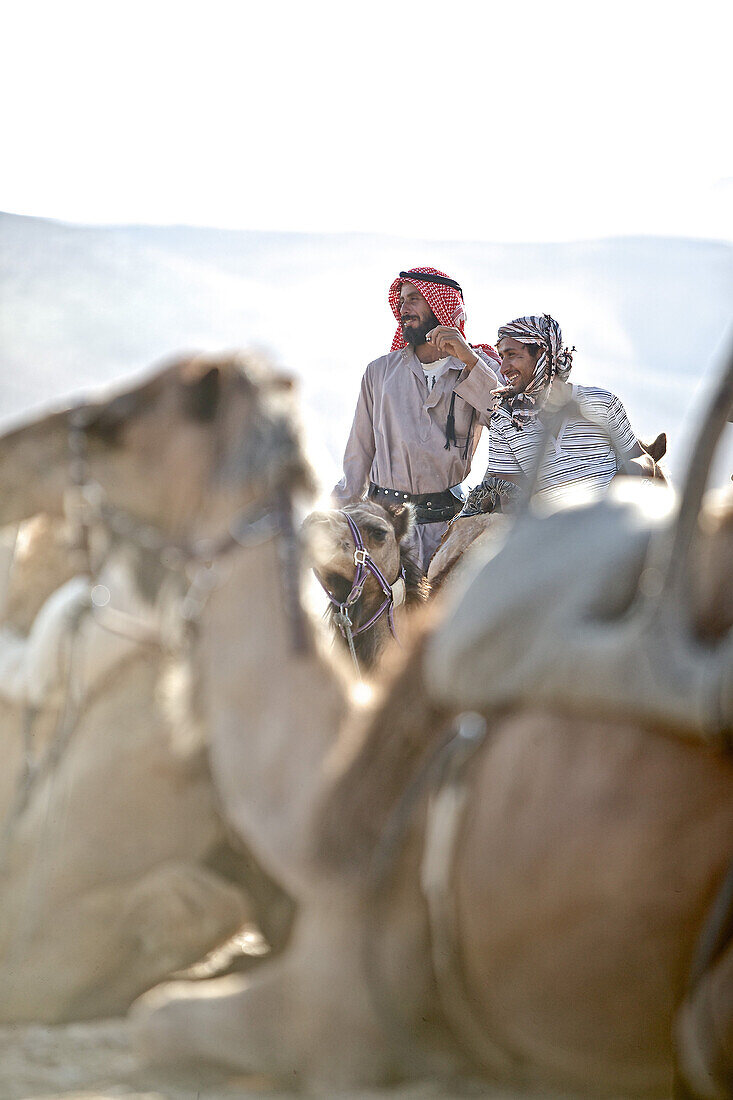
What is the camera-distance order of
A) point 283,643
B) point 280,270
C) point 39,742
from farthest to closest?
point 280,270, point 39,742, point 283,643

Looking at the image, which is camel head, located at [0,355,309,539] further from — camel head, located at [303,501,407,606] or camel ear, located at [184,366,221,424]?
camel head, located at [303,501,407,606]

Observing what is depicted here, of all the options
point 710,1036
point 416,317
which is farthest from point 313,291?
point 710,1036

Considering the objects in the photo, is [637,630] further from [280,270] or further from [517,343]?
[280,270]

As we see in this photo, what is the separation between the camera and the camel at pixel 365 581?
12.7 ft

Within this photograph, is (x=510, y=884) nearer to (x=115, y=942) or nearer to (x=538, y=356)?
(x=115, y=942)

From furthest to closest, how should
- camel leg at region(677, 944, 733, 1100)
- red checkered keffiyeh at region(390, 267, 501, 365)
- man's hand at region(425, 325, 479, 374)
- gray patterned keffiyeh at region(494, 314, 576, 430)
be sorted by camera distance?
red checkered keffiyeh at region(390, 267, 501, 365)
man's hand at region(425, 325, 479, 374)
gray patterned keffiyeh at region(494, 314, 576, 430)
camel leg at region(677, 944, 733, 1100)

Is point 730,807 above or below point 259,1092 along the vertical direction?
above

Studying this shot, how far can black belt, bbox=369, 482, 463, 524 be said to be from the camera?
5.22m

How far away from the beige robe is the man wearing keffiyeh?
0.67 feet

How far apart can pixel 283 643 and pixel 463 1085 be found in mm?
879

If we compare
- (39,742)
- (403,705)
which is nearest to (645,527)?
(403,705)

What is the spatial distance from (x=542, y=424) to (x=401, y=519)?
857mm

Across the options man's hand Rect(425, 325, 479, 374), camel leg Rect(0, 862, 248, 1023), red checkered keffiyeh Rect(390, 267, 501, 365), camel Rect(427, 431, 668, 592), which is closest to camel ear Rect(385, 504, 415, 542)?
camel Rect(427, 431, 668, 592)

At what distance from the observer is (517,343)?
16.0ft
